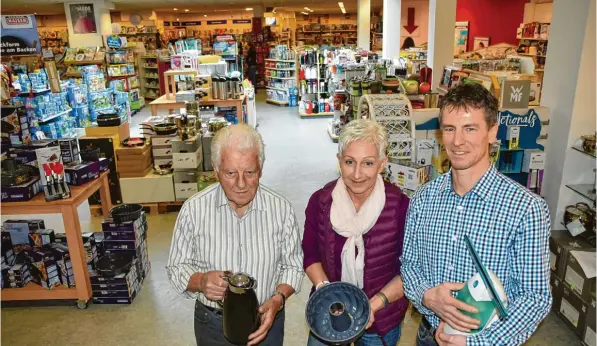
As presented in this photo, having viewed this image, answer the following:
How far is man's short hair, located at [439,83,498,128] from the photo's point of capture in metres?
1.48

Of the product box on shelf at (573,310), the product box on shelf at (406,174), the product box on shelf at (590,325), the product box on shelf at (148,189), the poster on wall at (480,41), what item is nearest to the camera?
the product box on shelf at (590,325)

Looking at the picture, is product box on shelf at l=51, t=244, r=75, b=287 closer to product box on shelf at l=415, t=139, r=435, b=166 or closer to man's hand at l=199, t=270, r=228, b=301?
man's hand at l=199, t=270, r=228, b=301

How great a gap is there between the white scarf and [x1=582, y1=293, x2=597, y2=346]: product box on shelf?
7.02ft

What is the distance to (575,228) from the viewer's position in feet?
11.3

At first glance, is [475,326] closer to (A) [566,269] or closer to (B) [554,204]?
(A) [566,269]

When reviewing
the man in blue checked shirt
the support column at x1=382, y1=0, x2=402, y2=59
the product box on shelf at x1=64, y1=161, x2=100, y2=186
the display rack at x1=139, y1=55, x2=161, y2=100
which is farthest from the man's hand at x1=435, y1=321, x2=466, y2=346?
the display rack at x1=139, y1=55, x2=161, y2=100

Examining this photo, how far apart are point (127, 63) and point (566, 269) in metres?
13.1

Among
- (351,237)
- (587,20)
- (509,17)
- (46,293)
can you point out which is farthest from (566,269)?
(509,17)

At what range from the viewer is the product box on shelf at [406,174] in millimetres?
3293

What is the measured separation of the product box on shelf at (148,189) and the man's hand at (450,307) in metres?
4.65

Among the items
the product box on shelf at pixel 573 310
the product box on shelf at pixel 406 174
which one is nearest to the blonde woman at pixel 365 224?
the product box on shelf at pixel 406 174

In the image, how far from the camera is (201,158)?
5809 mm

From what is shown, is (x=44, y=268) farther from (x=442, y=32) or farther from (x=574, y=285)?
(x=442, y=32)

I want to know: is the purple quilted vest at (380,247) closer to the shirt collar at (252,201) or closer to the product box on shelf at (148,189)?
the shirt collar at (252,201)
